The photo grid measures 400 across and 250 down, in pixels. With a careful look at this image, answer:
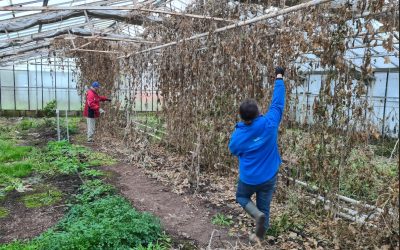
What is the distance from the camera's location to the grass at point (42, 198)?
5.70 metres

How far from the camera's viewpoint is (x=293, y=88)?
16.7 feet

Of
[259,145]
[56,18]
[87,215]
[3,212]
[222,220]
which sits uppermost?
[56,18]

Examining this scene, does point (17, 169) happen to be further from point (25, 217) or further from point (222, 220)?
point (222, 220)

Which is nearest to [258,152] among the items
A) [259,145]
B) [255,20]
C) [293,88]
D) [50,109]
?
[259,145]

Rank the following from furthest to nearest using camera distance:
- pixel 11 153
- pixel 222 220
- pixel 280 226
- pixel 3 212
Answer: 1. pixel 11 153
2. pixel 3 212
3. pixel 222 220
4. pixel 280 226

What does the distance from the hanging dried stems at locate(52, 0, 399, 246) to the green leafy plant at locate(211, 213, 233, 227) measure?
1.21m

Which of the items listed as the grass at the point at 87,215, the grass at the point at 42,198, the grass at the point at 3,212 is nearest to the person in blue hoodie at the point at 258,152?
the grass at the point at 87,215

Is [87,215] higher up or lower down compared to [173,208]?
higher up

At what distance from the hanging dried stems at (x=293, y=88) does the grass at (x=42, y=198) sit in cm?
245

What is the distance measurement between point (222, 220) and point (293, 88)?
7.10 ft

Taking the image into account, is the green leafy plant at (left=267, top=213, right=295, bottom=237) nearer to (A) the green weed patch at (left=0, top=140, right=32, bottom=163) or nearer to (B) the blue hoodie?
(B) the blue hoodie

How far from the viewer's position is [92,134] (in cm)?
1124

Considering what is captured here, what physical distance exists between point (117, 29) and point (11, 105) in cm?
983

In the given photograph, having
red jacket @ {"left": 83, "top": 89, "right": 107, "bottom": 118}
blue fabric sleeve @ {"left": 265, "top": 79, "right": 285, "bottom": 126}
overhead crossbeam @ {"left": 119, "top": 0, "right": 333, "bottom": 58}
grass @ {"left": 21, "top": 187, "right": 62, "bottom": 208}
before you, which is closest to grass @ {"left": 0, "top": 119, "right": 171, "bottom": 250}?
grass @ {"left": 21, "top": 187, "right": 62, "bottom": 208}
